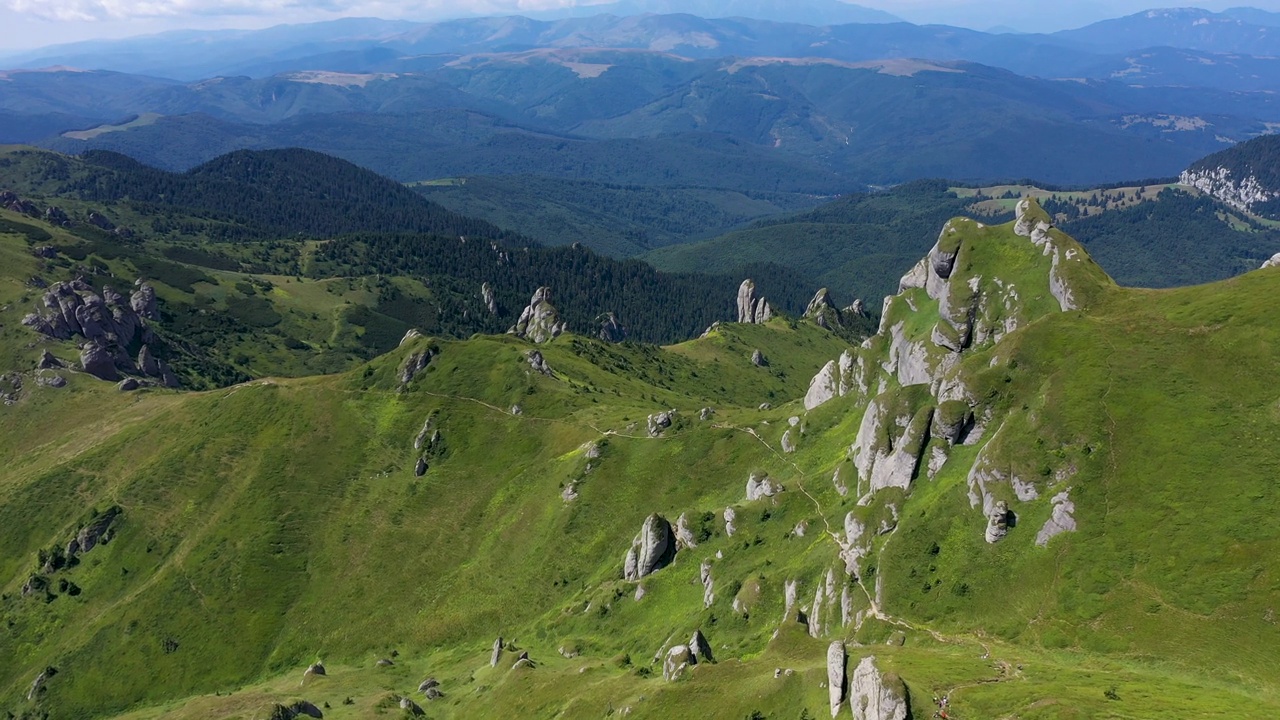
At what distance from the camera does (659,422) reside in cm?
18488

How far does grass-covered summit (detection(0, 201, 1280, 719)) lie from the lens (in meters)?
81.6

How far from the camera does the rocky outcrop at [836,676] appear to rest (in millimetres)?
74750

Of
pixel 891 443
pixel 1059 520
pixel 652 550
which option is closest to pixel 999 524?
pixel 1059 520

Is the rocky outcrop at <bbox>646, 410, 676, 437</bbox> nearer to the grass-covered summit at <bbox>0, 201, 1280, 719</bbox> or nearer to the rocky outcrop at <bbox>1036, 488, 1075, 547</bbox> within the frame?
the grass-covered summit at <bbox>0, 201, 1280, 719</bbox>

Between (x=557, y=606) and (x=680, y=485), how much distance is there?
34.6m

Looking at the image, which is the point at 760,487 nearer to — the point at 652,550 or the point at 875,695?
the point at 652,550

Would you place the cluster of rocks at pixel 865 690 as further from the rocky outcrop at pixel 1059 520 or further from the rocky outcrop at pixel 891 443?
the rocky outcrop at pixel 891 443

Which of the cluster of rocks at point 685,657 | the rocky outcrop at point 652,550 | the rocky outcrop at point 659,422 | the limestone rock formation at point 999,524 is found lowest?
the rocky outcrop at point 652,550

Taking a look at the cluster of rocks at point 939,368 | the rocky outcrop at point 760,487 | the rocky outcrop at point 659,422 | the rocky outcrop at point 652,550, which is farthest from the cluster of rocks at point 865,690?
the rocky outcrop at point 659,422

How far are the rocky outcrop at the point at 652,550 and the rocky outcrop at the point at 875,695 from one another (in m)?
71.8

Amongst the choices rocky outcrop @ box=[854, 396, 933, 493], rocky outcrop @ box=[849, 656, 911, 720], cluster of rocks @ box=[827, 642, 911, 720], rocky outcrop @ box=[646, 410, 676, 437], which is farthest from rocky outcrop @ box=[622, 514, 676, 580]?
rocky outcrop @ box=[849, 656, 911, 720]

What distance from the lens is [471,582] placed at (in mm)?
170750

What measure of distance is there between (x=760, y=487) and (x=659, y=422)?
4378 cm

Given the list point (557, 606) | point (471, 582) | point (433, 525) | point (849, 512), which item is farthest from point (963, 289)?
point (433, 525)
